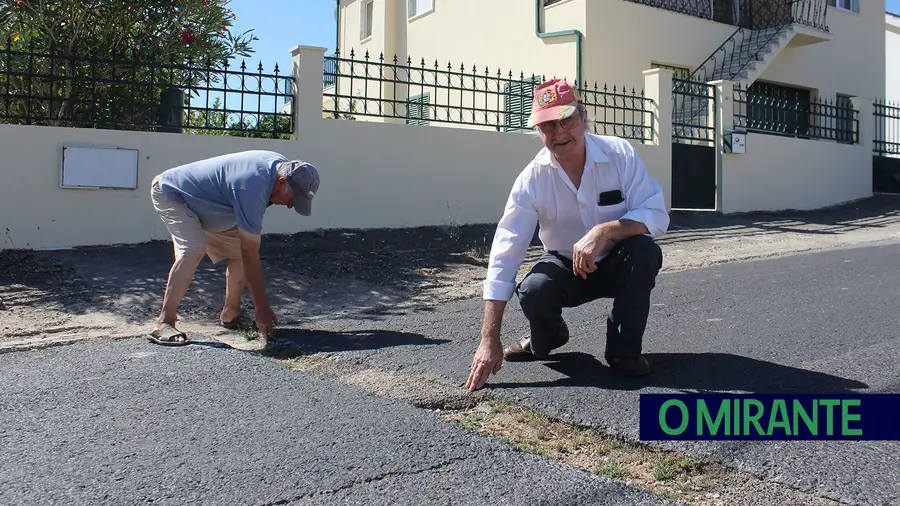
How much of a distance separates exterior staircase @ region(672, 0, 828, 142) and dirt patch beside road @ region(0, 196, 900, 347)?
3.53m

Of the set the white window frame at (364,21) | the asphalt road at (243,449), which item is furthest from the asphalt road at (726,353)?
the white window frame at (364,21)

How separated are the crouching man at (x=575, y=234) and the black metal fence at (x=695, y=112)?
977 centimetres

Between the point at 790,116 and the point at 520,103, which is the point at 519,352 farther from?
the point at 790,116

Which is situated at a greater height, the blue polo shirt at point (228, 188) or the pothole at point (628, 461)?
the blue polo shirt at point (228, 188)

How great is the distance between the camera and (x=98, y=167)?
771cm

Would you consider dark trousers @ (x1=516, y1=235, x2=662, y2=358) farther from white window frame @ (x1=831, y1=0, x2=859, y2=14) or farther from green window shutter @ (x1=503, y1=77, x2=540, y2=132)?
white window frame @ (x1=831, y1=0, x2=859, y2=14)

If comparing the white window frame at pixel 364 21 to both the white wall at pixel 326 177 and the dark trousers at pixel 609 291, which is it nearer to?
the white wall at pixel 326 177

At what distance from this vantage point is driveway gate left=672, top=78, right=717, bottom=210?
1284 cm

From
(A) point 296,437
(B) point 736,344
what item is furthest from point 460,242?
(A) point 296,437

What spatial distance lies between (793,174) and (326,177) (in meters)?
9.64

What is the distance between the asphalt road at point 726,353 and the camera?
105 inches

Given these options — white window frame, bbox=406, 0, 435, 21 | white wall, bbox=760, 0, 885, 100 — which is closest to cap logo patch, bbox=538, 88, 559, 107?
white wall, bbox=760, 0, 885, 100

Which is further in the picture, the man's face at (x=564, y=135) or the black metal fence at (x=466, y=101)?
the black metal fence at (x=466, y=101)

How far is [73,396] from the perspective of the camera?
11.9ft
